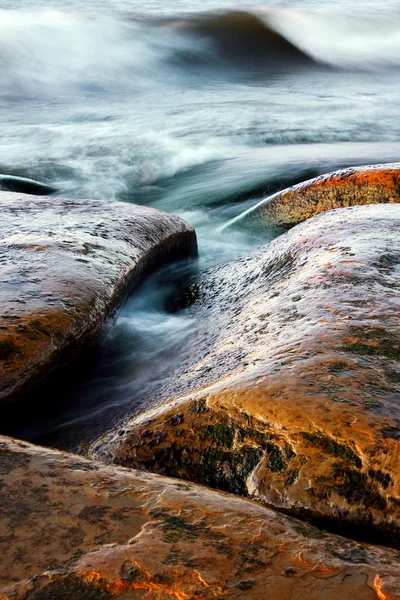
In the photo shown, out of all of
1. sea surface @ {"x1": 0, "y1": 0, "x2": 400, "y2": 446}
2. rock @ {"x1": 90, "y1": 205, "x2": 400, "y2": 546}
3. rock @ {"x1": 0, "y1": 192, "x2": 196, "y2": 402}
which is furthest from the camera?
sea surface @ {"x1": 0, "y1": 0, "x2": 400, "y2": 446}

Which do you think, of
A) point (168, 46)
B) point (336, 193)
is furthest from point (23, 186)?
point (168, 46)

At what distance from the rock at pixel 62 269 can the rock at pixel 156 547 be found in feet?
3.19

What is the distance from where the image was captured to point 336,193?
210 inches

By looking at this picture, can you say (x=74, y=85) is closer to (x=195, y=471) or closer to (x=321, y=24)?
(x=321, y=24)

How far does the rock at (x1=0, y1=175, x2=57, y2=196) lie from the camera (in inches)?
263

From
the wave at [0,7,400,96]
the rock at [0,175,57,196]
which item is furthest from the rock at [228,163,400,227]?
the wave at [0,7,400,96]

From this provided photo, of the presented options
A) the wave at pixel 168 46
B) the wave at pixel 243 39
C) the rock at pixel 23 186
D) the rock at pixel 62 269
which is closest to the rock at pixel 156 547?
the rock at pixel 62 269

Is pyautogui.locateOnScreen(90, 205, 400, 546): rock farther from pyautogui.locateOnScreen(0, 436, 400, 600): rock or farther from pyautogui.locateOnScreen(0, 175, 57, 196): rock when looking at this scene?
pyautogui.locateOnScreen(0, 175, 57, 196): rock

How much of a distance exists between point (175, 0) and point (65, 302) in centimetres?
2079

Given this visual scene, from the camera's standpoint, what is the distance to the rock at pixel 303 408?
5.97 feet

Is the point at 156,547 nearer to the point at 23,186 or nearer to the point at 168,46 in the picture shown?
the point at 23,186

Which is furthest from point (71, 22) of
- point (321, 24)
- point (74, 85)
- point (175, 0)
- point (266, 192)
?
point (266, 192)

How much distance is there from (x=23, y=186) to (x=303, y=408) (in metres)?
5.76

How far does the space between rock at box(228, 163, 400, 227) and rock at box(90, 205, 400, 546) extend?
2.29 meters
